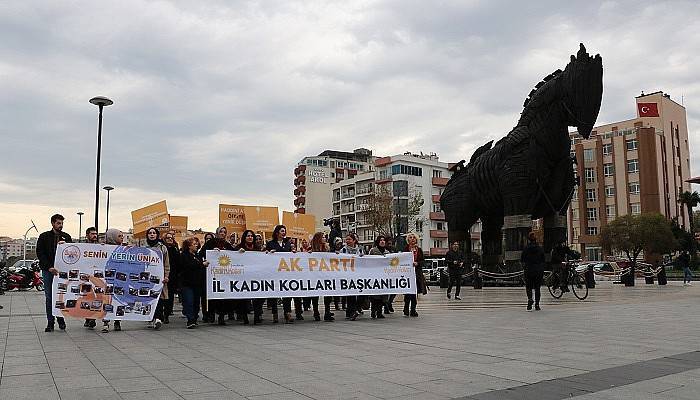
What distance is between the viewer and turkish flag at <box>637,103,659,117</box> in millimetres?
93125

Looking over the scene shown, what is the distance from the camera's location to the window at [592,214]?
3747 inches

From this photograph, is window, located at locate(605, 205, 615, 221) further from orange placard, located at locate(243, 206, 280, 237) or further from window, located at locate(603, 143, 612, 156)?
orange placard, located at locate(243, 206, 280, 237)

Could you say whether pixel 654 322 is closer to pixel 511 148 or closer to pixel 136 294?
pixel 136 294

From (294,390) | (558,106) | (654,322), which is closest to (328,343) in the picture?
(294,390)

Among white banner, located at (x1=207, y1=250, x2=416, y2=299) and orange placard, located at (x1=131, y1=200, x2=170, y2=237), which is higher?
orange placard, located at (x1=131, y1=200, x2=170, y2=237)

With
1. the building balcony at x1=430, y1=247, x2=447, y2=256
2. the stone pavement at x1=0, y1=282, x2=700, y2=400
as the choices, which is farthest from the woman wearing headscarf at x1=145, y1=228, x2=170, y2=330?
the building balcony at x1=430, y1=247, x2=447, y2=256

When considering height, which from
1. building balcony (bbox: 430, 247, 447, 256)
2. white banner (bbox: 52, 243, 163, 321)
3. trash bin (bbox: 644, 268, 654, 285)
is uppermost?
building balcony (bbox: 430, 247, 447, 256)

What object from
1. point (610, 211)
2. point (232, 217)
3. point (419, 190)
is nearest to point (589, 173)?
point (610, 211)

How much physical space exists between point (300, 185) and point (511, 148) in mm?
101365

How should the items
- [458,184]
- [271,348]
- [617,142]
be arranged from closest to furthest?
1. [271,348]
2. [458,184]
3. [617,142]

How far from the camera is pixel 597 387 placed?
6027 mm

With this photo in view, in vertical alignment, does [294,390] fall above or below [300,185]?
below

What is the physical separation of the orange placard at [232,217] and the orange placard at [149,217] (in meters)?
4.11

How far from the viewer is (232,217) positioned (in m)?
30.7
